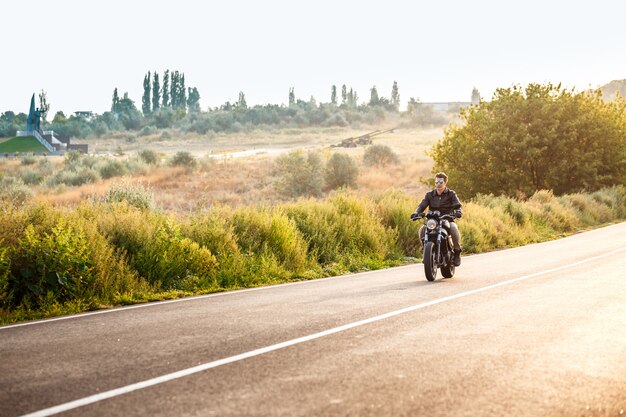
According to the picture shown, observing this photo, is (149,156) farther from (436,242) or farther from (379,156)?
(436,242)

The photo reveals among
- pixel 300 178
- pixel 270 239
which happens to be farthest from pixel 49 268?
pixel 300 178

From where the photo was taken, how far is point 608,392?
20.2ft

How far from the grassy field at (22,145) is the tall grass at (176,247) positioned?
3908 inches

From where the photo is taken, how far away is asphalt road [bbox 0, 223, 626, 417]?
5.79 m

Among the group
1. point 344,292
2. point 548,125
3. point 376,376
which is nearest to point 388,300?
point 344,292

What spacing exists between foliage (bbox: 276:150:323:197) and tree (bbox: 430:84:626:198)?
52.3 feet

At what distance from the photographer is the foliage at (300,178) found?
213 ft

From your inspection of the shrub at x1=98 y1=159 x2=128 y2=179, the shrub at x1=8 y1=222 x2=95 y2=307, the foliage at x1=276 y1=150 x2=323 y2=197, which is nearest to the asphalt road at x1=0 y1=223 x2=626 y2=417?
the shrub at x1=8 y1=222 x2=95 y2=307

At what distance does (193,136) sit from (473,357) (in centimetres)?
15296

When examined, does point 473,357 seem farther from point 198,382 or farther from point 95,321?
point 95,321

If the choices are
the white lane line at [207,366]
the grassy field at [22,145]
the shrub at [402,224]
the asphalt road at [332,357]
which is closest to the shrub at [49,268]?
the asphalt road at [332,357]

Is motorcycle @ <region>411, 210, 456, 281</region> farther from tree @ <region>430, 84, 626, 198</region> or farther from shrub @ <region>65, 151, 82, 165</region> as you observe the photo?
shrub @ <region>65, 151, 82, 165</region>

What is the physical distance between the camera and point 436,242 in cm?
1502

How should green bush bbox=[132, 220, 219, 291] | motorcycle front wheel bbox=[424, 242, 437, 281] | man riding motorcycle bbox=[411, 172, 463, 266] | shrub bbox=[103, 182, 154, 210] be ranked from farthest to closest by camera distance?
shrub bbox=[103, 182, 154, 210]
man riding motorcycle bbox=[411, 172, 463, 266]
motorcycle front wheel bbox=[424, 242, 437, 281]
green bush bbox=[132, 220, 219, 291]
